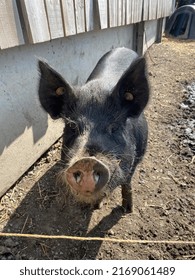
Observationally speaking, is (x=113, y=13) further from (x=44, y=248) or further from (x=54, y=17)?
(x=44, y=248)

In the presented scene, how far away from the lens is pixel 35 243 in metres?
2.74

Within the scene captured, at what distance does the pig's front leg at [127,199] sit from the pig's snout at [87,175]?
1.22m

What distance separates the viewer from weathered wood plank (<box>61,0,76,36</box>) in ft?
11.5

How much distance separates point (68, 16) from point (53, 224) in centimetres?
245

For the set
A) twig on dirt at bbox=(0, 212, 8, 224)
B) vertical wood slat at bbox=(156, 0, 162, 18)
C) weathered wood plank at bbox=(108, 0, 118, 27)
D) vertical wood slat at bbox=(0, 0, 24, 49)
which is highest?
vertical wood slat at bbox=(0, 0, 24, 49)

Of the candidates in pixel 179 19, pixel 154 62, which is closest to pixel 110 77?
pixel 154 62

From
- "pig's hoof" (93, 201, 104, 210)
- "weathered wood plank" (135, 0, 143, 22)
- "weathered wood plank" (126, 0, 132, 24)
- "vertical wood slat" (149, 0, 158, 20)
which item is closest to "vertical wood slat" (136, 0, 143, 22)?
"weathered wood plank" (135, 0, 143, 22)

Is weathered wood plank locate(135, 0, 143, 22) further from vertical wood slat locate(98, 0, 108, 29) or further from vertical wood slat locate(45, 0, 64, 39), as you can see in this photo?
vertical wood slat locate(45, 0, 64, 39)

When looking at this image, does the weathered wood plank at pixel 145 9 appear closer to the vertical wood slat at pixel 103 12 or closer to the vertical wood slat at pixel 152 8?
the vertical wood slat at pixel 152 8

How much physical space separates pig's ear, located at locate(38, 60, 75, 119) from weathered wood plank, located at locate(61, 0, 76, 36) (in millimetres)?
1333

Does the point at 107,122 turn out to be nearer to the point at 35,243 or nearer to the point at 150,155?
the point at 35,243

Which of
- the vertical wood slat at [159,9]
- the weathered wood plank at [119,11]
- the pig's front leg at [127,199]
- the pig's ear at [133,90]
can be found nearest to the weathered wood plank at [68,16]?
the pig's ear at [133,90]

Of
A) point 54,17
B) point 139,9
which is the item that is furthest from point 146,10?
point 54,17

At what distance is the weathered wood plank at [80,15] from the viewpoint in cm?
381
